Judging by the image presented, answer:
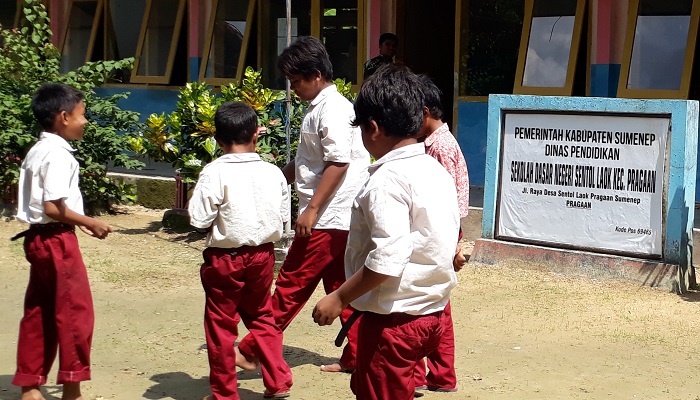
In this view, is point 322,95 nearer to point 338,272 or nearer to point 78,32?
point 338,272

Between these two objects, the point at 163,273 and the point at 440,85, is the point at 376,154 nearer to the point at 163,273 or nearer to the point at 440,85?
the point at 163,273

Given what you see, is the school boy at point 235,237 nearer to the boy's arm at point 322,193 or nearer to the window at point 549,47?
the boy's arm at point 322,193

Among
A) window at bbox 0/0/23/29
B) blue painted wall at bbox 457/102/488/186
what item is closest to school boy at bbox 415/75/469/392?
blue painted wall at bbox 457/102/488/186

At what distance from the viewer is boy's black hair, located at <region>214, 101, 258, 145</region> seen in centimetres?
458

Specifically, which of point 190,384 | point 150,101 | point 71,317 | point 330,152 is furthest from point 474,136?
point 71,317

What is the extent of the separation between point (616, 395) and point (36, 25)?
294 inches

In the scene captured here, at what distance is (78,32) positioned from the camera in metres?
14.0

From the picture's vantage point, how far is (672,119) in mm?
7031

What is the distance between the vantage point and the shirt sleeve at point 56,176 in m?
4.34

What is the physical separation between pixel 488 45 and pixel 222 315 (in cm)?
654

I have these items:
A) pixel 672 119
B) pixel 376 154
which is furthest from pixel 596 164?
pixel 376 154

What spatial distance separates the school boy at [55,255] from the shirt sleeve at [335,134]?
3.47 feet

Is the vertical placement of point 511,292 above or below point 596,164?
below

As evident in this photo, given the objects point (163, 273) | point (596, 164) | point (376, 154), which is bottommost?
point (163, 273)
